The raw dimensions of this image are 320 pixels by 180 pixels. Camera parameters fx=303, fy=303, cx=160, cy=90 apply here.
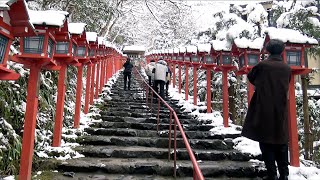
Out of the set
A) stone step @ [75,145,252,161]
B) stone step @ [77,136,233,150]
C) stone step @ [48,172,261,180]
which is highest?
stone step @ [77,136,233,150]

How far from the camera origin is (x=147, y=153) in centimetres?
620

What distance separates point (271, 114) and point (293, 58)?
194 centimetres

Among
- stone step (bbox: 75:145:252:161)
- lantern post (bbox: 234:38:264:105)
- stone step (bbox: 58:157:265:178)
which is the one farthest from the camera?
lantern post (bbox: 234:38:264:105)

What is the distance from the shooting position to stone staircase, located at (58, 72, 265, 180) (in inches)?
213

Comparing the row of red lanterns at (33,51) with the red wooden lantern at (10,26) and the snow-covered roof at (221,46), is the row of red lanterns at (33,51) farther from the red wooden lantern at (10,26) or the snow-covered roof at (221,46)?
the snow-covered roof at (221,46)

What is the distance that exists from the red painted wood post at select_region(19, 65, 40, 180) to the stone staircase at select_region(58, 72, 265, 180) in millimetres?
951

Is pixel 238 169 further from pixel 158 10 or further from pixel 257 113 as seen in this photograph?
pixel 158 10

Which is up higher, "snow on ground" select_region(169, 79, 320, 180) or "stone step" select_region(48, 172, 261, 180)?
"snow on ground" select_region(169, 79, 320, 180)

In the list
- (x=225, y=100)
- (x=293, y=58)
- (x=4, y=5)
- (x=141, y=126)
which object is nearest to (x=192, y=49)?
(x=225, y=100)

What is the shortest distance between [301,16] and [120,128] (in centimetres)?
522

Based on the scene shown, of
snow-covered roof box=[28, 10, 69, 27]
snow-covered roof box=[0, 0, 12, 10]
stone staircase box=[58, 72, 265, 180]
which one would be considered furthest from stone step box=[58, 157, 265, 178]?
snow-covered roof box=[0, 0, 12, 10]

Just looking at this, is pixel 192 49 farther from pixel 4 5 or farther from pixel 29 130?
pixel 4 5

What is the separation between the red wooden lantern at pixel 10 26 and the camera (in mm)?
2869

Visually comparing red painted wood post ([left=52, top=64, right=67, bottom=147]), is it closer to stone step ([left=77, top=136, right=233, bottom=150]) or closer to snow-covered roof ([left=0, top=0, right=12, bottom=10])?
stone step ([left=77, top=136, right=233, bottom=150])
